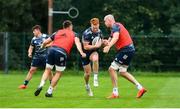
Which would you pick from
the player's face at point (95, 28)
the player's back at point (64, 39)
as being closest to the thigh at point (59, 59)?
the player's back at point (64, 39)

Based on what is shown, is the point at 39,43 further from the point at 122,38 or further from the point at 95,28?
the point at 122,38

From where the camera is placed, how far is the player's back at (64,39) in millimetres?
18344

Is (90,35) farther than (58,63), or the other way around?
(90,35)

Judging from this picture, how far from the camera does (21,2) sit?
1860 inches

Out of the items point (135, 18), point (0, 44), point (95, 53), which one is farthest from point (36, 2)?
point (95, 53)

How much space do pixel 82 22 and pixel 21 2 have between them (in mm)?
5427

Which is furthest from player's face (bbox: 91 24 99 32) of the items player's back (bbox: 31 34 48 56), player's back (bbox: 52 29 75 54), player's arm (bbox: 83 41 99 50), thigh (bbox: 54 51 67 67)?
player's back (bbox: 31 34 48 56)

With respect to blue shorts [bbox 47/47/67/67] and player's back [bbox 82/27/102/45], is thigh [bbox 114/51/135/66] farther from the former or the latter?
blue shorts [bbox 47/47/67/67]

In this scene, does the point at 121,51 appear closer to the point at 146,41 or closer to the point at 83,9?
the point at 146,41

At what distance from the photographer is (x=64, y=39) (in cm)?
1839

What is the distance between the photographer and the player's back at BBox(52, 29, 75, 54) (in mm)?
18344

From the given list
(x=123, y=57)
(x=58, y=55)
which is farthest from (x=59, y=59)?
(x=123, y=57)

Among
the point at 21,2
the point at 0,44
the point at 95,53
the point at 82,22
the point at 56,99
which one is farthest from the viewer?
the point at 82,22

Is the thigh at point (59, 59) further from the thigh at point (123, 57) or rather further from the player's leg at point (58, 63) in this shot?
the thigh at point (123, 57)
